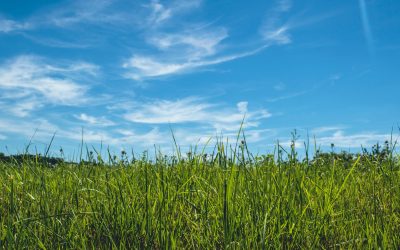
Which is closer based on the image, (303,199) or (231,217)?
(231,217)

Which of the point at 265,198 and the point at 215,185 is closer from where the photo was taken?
the point at 265,198

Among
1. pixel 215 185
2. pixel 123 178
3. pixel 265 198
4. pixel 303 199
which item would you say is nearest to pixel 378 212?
pixel 303 199

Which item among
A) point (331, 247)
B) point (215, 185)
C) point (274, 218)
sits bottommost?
point (331, 247)

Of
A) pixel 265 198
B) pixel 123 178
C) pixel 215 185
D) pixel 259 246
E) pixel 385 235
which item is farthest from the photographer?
pixel 123 178

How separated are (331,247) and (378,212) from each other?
2.93ft

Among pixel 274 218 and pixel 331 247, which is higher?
pixel 274 218

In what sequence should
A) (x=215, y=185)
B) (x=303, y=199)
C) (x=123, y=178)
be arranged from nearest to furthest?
(x=303, y=199) → (x=215, y=185) → (x=123, y=178)

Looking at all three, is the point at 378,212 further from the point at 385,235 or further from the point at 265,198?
the point at 265,198

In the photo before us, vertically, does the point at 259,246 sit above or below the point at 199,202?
below

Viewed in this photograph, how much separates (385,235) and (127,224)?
194 cm

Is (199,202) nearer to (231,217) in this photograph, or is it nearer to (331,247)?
(231,217)

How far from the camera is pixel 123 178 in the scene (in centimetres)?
470

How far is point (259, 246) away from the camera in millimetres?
3225

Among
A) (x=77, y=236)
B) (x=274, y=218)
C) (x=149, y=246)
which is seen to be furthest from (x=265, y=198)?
(x=77, y=236)
